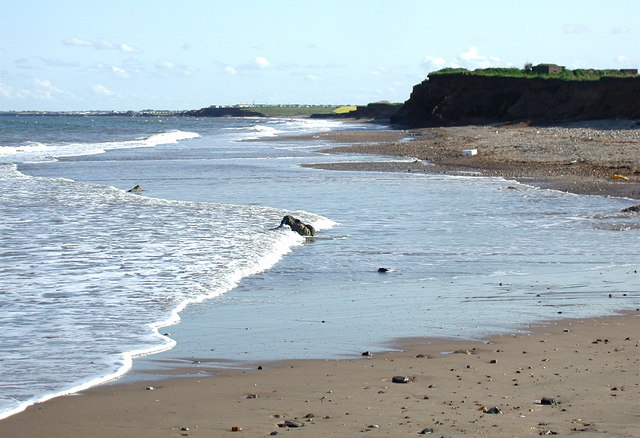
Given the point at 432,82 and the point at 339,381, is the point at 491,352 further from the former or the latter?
the point at 432,82

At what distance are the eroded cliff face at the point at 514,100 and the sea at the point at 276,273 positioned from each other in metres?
36.2

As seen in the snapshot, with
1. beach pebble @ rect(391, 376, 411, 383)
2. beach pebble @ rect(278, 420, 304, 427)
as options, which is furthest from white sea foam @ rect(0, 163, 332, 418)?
beach pebble @ rect(391, 376, 411, 383)

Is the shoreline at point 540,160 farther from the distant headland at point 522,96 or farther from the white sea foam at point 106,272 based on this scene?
the distant headland at point 522,96

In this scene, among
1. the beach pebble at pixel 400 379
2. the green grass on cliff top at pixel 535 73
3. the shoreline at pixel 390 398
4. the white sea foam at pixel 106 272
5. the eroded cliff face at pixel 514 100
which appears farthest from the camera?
the green grass on cliff top at pixel 535 73

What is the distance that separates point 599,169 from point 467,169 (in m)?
4.55

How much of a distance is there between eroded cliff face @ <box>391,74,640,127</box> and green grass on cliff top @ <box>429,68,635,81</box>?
2.63 feet

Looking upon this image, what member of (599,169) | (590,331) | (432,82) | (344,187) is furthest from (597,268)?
(432,82)

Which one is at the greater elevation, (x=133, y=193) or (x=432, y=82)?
(x=432, y=82)

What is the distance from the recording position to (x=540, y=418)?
4.98 m

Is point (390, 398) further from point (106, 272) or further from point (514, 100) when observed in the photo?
point (514, 100)

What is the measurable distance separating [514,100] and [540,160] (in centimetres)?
3960

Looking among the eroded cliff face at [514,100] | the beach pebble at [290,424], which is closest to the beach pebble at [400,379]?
the beach pebble at [290,424]

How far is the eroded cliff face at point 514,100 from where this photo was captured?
53.6 meters

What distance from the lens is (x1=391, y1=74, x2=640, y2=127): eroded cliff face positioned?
176 ft
